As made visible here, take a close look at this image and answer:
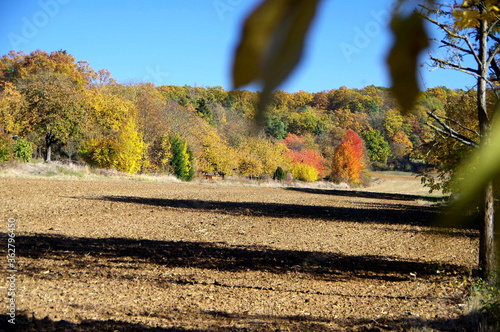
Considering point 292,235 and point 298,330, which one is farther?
point 292,235

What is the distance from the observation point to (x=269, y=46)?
40cm

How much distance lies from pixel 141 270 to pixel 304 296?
7.66ft

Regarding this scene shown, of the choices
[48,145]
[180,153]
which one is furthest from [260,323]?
[48,145]

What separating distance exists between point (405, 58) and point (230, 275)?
6.12 m

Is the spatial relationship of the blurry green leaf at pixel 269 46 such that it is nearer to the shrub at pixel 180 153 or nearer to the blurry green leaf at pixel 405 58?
the blurry green leaf at pixel 405 58

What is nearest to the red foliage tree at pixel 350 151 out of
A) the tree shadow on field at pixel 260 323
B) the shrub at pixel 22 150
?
the tree shadow on field at pixel 260 323

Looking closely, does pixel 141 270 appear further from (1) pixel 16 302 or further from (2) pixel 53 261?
(1) pixel 16 302

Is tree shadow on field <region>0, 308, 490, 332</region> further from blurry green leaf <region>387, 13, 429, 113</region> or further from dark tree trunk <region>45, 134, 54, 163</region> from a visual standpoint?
dark tree trunk <region>45, 134, 54, 163</region>

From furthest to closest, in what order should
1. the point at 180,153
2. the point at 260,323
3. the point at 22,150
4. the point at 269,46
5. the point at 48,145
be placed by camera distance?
the point at 48,145, the point at 22,150, the point at 260,323, the point at 180,153, the point at 269,46

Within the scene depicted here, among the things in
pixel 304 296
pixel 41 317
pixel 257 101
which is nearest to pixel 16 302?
pixel 41 317

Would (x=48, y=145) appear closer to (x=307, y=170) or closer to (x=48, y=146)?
(x=48, y=146)

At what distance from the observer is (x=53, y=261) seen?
658 centimetres
